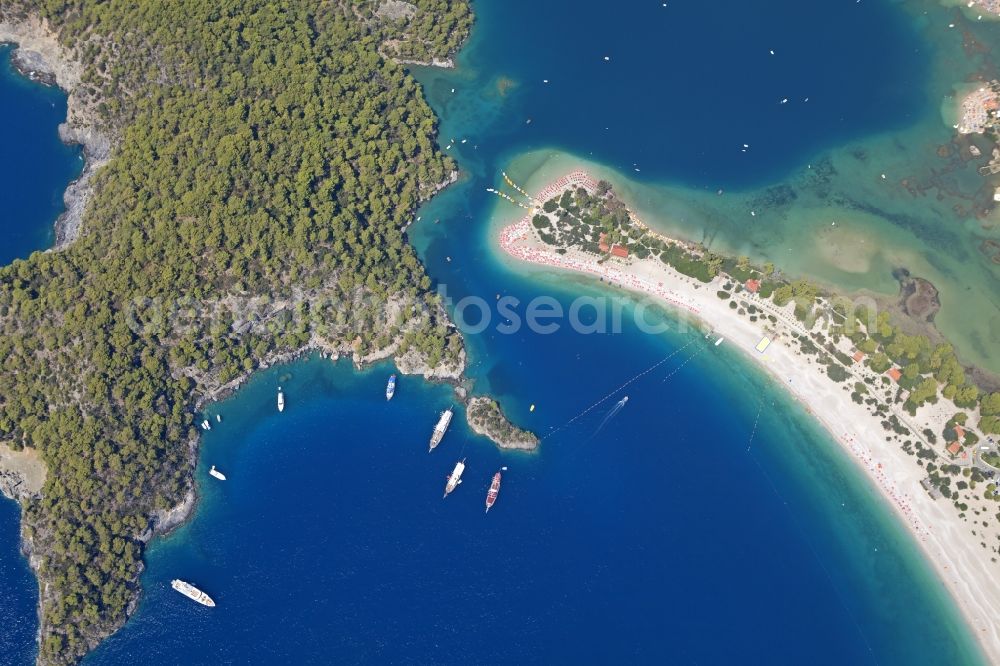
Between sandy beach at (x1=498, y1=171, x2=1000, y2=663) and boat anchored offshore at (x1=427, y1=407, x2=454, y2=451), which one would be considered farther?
boat anchored offshore at (x1=427, y1=407, x2=454, y2=451)

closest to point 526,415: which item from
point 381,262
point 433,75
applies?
point 381,262

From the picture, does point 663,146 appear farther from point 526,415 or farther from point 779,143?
point 526,415

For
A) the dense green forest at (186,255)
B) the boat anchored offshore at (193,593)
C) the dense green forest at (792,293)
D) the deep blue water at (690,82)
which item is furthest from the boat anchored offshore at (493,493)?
the deep blue water at (690,82)

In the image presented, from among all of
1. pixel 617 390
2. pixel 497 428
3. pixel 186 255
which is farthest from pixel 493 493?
pixel 186 255

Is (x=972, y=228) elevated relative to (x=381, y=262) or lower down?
elevated

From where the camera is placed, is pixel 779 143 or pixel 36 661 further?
pixel 779 143

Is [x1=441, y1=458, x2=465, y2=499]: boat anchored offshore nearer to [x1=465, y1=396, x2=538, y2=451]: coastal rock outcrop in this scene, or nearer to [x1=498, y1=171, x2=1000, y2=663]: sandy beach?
[x1=465, y1=396, x2=538, y2=451]: coastal rock outcrop

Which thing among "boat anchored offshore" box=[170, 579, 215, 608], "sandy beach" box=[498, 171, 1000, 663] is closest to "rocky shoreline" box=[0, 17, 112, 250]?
"boat anchored offshore" box=[170, 579, 215, 608]
